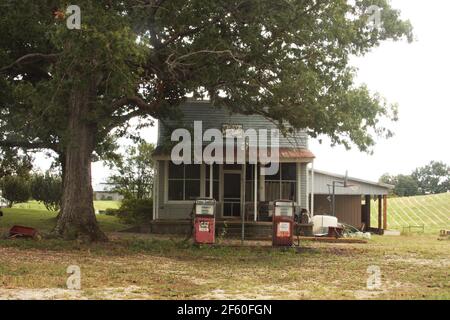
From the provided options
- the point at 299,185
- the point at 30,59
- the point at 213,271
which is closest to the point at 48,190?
the point at 299,185

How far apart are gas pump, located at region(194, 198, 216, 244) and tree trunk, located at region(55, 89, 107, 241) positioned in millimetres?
2906

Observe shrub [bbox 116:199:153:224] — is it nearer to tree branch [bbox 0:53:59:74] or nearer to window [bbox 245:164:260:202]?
window [bbox 245:164:260:202]

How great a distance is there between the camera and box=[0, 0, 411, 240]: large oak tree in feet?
44.1

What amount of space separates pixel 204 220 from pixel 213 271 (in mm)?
4589

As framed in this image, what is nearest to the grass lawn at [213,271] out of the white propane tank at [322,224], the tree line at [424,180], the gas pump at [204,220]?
the gas pump at [204,220]

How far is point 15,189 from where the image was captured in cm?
4269

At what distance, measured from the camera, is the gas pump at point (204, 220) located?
53.2 feet

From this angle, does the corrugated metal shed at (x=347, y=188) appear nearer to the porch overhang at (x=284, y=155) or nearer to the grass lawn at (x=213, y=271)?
the porch overhang at (x=284, y=155)

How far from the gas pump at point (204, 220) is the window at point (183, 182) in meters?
8.49

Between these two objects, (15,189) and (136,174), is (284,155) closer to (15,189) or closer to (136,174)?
(136,174)

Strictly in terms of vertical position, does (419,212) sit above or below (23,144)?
below

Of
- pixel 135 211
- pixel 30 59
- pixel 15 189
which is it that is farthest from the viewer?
pixel 15 189

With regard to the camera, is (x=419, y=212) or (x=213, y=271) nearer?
(x=213, y=271)
